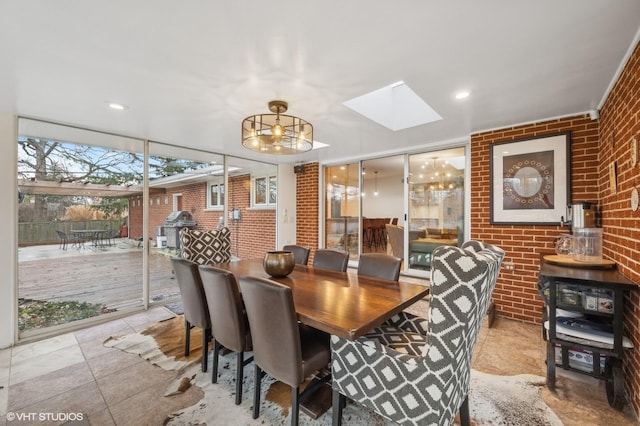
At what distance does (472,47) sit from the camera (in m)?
1.64

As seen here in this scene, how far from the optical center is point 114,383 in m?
2.03

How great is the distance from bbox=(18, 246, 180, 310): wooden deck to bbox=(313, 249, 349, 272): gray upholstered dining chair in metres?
2.40

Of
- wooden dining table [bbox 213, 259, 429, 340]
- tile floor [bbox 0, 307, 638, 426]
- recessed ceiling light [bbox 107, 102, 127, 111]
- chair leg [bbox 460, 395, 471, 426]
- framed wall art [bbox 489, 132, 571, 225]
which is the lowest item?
tile floor [bbox 0, 307, 638, 426]

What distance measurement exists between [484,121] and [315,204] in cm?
308

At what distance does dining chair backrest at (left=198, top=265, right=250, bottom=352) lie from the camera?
1.72 m

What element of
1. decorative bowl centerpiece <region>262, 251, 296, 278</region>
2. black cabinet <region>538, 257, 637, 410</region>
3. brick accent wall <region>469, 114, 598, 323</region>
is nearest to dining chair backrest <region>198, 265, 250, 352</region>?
decorative bowl centerpiece <region>262, 251, 296, 278</region>

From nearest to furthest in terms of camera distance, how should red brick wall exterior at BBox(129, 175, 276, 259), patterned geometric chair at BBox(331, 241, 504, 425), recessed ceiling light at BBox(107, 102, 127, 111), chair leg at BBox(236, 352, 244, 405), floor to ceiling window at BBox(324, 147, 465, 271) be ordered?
patterned geometric chair at BBox(331, 241, 504, 425) < chair leg at BBox(236, 352, 244, 405) < recessed ceiling light at BBox(107, 102, 127, 111) < red brick wall exterior at BBox(129, 175, 276, 259) < floor to ceiling window at BBox(324, 147, 465, 271)

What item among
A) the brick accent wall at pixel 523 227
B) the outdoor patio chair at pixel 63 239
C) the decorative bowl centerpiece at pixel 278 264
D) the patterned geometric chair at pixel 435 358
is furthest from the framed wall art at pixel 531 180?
the outdoor patio chair at pixel 63 239

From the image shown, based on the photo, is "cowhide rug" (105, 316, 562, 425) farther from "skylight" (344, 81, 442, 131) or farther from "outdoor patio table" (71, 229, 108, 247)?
"skylight" (344, 81, 442, 131)

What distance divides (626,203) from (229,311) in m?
2.74

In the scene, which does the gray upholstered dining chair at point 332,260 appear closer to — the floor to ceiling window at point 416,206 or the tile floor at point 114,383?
the tile floor at point 114,383

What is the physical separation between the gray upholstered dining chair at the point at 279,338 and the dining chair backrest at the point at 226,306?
175 millimetres

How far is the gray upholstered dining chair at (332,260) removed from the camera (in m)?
2.70

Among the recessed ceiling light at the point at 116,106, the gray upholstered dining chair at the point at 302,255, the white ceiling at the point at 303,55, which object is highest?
→ the white ceiling at the point at 303,55
